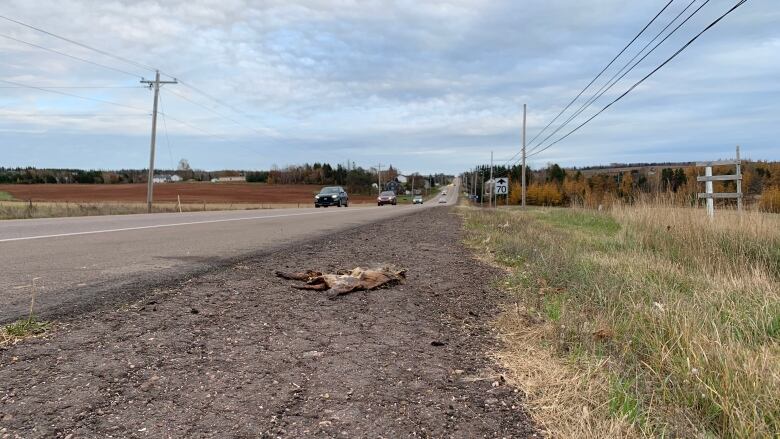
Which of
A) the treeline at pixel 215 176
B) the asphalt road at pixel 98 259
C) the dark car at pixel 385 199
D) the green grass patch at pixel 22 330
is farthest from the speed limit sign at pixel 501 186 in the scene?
the treeline at pixel 215 176

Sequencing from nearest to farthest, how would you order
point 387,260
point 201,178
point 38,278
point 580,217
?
point 38,278 < point 387,260 < point 580,217 < point 201,178

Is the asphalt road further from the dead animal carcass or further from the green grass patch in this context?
the dead animal carcass

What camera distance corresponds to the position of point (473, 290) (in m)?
6.06

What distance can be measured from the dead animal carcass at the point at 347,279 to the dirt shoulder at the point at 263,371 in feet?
0.70

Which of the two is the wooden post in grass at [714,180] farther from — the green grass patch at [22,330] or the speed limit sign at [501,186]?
the speed limit sign at [501,186]

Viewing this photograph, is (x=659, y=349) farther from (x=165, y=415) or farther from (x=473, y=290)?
(x=165, y=415)

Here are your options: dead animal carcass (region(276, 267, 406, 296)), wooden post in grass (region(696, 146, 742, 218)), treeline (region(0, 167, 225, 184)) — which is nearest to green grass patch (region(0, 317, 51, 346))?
dead animal carcass (region(276, 267, 406, 296))

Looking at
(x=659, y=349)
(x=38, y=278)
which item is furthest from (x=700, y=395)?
(x=38, y=278)

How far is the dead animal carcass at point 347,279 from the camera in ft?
18.7

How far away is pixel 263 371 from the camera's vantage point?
3.27m

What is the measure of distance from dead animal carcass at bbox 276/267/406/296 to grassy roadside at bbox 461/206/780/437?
4.66ft

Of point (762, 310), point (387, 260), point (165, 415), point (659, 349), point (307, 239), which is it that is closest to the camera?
point (165, 415)

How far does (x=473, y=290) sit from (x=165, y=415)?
4029mm

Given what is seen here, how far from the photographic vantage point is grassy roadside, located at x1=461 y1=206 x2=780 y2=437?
2.67 meters
